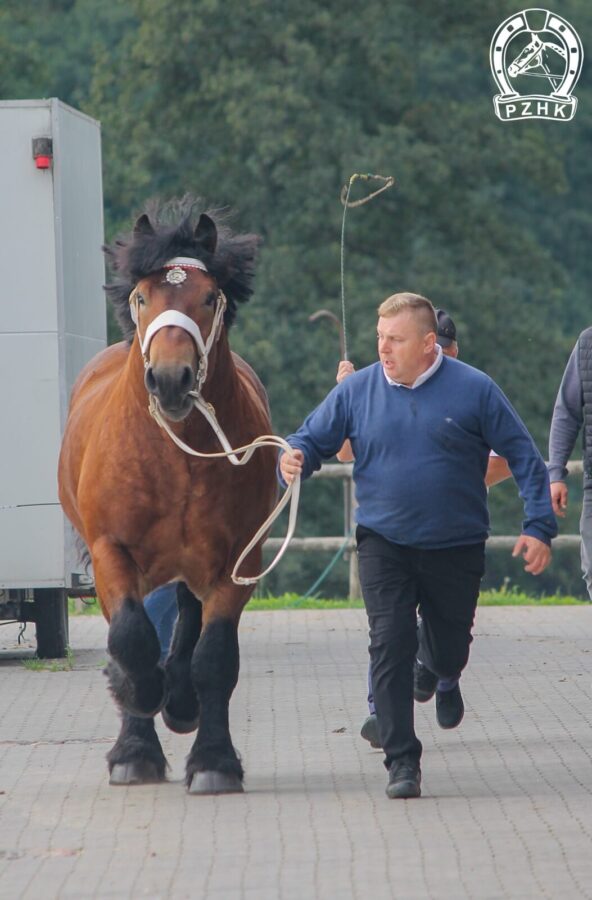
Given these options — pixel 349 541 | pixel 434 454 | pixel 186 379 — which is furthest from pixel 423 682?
pixel 349 541

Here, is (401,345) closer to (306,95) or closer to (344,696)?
(344,696)

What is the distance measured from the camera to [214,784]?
6812 mm

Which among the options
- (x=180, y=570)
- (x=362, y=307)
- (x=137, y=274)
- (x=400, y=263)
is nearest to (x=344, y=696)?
(x=180, y=570)

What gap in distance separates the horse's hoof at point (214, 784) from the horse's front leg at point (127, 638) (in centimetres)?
31

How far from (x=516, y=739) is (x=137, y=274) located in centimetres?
274

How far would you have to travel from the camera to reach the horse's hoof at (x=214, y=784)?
6805mm

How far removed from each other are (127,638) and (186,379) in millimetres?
1034

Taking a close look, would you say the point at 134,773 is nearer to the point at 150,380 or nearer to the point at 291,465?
the point at 291,465

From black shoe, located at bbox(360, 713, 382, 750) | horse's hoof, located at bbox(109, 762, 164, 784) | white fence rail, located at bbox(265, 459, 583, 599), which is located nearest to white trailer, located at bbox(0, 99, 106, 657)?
black shoe, located at bbox(360, 713, 382, 750)

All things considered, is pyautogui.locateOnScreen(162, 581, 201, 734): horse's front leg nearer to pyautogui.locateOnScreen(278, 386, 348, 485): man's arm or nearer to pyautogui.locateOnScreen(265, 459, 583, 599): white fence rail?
pyautogui.locateOnScreen(278, 386, 348, 485): man's arm

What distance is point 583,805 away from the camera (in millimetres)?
6469

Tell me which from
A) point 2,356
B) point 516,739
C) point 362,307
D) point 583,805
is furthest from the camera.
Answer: point 362,307

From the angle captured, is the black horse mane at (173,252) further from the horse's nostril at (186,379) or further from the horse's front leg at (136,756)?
the horse's front leg at (136,756)

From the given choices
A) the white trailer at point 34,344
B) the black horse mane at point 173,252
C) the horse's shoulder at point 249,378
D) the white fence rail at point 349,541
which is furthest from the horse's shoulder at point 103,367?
the white fence rail at point 349,541
